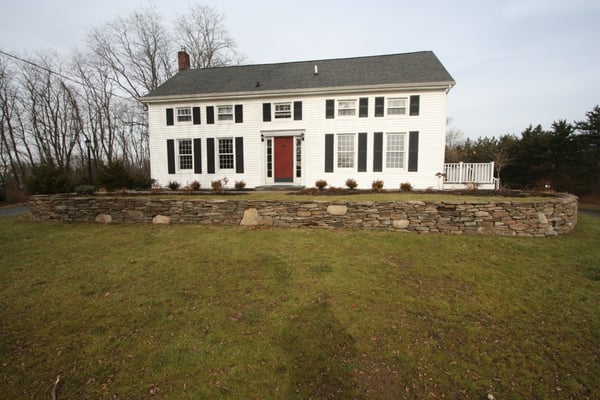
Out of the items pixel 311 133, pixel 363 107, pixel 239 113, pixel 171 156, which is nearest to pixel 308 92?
pixel 311 133

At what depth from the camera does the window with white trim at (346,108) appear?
12.9 meters

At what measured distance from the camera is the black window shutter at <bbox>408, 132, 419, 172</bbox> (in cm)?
1229

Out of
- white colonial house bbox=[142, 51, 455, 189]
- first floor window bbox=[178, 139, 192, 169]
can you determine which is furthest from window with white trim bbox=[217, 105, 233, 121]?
first floor window bbox=[178, 139, 192, 169]

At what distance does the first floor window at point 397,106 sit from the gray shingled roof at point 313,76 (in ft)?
2.46

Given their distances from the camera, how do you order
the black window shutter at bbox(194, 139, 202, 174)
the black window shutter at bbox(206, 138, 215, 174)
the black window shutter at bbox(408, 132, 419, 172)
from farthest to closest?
1. the black window shutter at bbox(194, 139, 202, 174)
2. the black window shutter at bbox(206, 138, 215, 174)
3. the black window shutter at bbox(408, 132, 419, 172)

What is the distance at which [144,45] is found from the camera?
22234 mm

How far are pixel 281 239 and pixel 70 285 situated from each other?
145 inches

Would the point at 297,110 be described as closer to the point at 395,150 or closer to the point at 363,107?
the point at 363,107

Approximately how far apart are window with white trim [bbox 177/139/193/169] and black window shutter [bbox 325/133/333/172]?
24.8 ft

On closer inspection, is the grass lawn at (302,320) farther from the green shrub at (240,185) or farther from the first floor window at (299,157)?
the first floor window at (299,157)

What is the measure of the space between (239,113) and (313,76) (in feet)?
15.0

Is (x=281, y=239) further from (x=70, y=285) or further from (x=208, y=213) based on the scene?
(x=70, y=285)

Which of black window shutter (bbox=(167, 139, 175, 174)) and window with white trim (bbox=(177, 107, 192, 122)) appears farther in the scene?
black window shutter (bbox=(167, 139, 175, 174))

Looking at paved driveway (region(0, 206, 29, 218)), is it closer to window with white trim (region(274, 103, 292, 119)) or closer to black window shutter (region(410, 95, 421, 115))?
window with white trim (region(274, 103, 292, 119))
